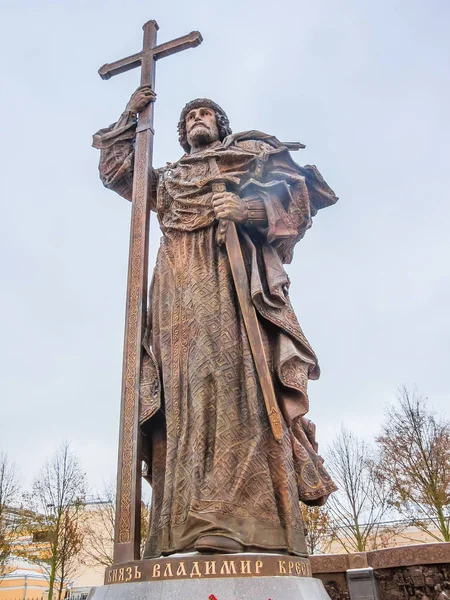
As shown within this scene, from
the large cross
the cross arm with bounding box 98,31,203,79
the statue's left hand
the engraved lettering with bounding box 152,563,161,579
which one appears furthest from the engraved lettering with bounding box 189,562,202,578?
the cross arm with bounding box 98,31,203,79

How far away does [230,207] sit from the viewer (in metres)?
5.68

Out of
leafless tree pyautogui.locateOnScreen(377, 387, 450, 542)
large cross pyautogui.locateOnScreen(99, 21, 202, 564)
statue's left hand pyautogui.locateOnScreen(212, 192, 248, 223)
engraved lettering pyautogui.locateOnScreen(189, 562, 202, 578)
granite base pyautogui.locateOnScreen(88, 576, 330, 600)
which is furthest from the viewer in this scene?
leafless tree pyautogui.locateOnScreen(377, 387, 450, 542)

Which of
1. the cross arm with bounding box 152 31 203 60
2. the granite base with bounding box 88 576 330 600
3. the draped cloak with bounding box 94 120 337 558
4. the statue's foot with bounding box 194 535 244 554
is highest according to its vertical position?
the cross arm with bounding box 152 31 203 60

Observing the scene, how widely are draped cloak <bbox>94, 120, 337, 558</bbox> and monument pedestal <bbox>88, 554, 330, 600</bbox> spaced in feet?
0.90

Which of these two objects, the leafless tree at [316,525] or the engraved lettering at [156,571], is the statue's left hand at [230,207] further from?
the leafless tree at [316,525]

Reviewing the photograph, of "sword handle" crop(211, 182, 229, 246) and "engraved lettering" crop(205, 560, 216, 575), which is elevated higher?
"sword handle" crop(211, 182, 229, 246)

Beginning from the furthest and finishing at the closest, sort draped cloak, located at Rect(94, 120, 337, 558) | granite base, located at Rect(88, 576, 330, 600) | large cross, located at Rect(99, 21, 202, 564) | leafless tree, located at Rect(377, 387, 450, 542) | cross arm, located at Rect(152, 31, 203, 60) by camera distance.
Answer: leafless tree, located at Rect(377, 387, 450, 542), cross arm, located at Rect(152, 31, 203, 60), large cross, located at Rect(99, 21, 202, 564), draped cloak, located at Rect(94, 120, 337, 558), granite base, located at Rect(88, 576, 330, 600)

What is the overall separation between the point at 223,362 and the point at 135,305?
124cm

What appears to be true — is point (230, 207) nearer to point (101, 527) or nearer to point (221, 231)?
point (221, 231)

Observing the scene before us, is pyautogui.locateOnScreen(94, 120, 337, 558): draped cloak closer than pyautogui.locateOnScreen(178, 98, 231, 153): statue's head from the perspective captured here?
Yes

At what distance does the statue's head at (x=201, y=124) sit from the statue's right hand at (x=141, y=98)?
0.50 meters

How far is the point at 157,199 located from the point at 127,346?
187 cm

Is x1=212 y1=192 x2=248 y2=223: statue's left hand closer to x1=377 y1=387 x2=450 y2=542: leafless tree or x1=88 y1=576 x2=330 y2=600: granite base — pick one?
x1=88 y1=576 x2=330 y2=600: granite base

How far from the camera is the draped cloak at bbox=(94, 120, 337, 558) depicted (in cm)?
457
